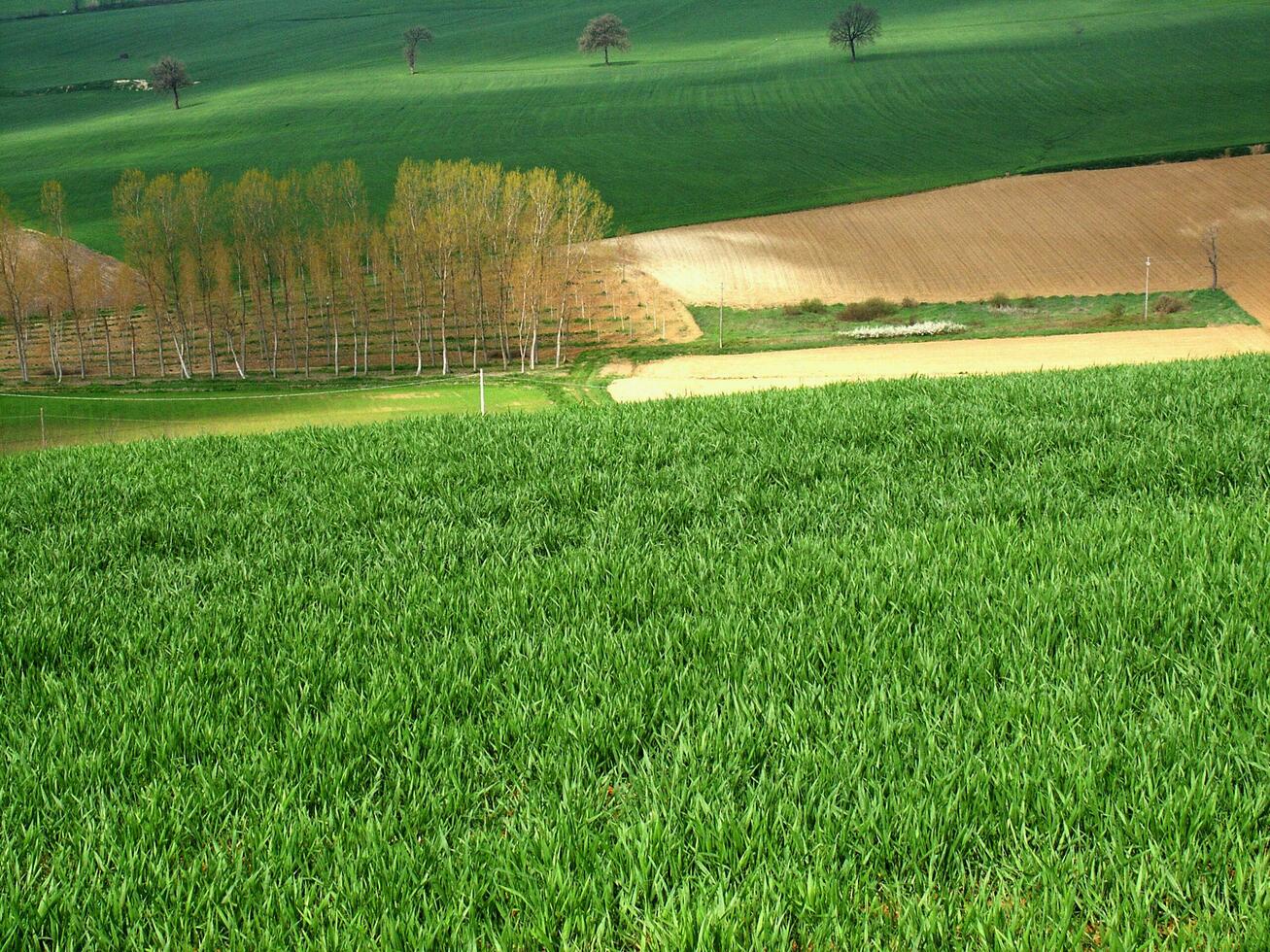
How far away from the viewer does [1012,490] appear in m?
7.89

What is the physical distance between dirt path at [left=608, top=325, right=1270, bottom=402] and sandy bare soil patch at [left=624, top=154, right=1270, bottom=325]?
10936mm

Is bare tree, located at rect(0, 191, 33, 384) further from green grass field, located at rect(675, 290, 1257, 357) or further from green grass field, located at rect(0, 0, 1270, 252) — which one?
green grass field, located at rect(675, 290, 1257, 357)

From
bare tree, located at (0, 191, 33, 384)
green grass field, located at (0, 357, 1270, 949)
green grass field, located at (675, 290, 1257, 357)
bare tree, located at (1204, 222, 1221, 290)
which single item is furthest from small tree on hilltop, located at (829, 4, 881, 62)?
green grass field, located at (0, 357, 1270, 949)

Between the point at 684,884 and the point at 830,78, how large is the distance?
4620 inches

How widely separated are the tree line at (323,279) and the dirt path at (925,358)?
11.1 m

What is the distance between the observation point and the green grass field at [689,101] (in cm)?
8175

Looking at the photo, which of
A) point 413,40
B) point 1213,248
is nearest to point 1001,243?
point 1213,248

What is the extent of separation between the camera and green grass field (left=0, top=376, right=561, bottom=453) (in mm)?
29641

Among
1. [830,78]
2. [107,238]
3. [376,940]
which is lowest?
[376,940]

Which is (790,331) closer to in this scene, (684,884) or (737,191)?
(737,191)

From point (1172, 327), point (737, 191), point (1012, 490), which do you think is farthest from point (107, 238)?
point (1012, 490)

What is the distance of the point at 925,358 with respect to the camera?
4041 cm

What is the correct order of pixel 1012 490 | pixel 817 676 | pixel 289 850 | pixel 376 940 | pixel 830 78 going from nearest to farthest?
pixel 376 940 → pixel 289 850 → pixel 817 676 → pixel 1012 490 → pixel 830 78

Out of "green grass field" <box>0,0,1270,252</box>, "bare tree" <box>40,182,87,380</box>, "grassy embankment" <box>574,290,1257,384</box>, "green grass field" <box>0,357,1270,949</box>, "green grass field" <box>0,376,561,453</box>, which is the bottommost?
"green grass field" <box>0,376,561,453</box>
